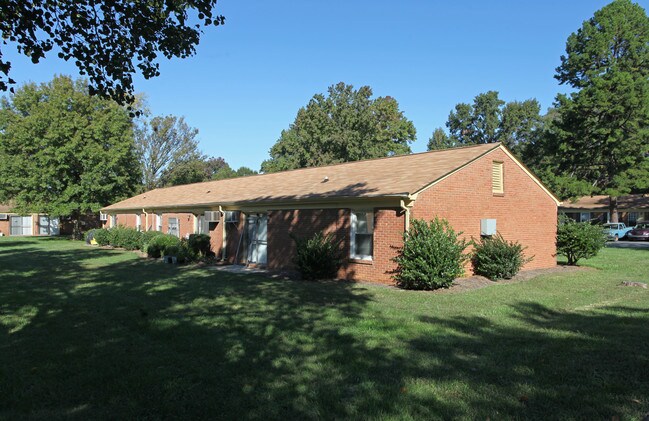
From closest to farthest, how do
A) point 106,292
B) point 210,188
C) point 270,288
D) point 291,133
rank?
point 106,292 → point 270,288 → point 210,188 → point 291,133

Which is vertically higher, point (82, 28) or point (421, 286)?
point (82, 28)

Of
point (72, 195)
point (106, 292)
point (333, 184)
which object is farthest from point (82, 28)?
point (72, 195)

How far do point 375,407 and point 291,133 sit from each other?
46521 mm

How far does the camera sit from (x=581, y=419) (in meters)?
3.82

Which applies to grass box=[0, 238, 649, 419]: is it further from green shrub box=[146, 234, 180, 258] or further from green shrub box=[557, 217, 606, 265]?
green shrub box=[146, 234, 180, 258]

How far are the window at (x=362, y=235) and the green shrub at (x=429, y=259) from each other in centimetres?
172

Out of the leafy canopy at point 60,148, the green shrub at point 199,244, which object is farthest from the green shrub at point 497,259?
the leafy canopy at point 60,148

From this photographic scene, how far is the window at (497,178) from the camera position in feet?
47.9

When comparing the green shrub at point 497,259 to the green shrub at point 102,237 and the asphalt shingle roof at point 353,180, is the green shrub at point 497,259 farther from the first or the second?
the green shrub at point 102,237

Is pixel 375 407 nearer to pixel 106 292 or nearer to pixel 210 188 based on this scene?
pixel 106 292

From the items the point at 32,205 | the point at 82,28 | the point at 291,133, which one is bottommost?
the point at 32,205

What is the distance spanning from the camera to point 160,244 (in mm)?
19125

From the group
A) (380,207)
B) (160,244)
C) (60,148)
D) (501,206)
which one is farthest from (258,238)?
(60,148)

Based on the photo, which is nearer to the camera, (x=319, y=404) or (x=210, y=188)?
(x=319, y=404)
